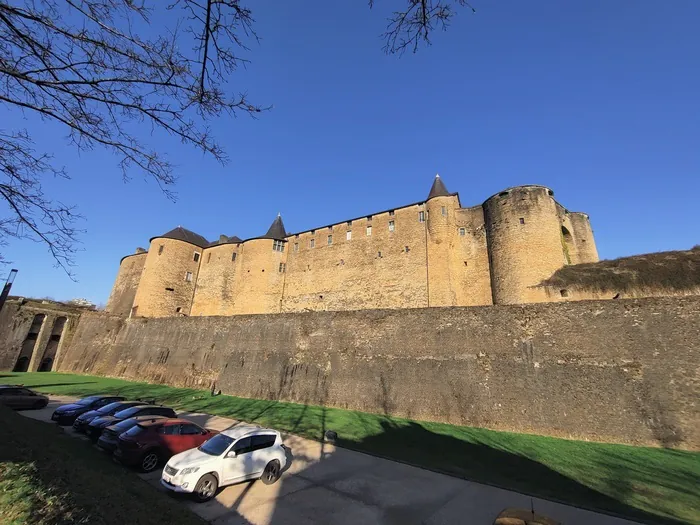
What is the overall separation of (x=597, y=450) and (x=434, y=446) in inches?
198

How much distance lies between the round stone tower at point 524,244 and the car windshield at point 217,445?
20256 millimetres

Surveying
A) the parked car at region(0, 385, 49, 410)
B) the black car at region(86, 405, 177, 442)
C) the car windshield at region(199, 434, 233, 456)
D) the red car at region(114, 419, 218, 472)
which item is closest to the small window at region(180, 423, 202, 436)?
the red car at region(114, 419, 218, 472)

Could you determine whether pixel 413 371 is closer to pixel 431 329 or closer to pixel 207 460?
pixel 431 329

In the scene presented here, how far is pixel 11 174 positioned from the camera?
15.9 ft

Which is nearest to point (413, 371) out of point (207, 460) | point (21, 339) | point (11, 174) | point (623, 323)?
point (623, 323)

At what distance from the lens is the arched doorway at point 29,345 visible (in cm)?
3100

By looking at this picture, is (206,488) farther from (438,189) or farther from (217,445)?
(438,189)

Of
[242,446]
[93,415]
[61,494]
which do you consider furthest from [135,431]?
[61,494]

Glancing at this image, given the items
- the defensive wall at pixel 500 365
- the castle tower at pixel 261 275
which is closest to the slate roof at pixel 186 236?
the castle tower at pixel 261 275

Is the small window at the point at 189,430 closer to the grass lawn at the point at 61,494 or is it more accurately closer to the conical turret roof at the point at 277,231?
the grass lawn at the point at 61,494

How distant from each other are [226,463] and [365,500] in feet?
10.4

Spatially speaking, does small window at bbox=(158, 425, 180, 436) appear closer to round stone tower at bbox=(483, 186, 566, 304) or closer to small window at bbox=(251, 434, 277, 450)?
small window at bbox=(251, 434, 277, 450)

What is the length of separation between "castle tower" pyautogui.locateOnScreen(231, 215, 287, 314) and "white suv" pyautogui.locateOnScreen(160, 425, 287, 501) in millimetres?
27375

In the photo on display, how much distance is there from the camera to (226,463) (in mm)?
7383
